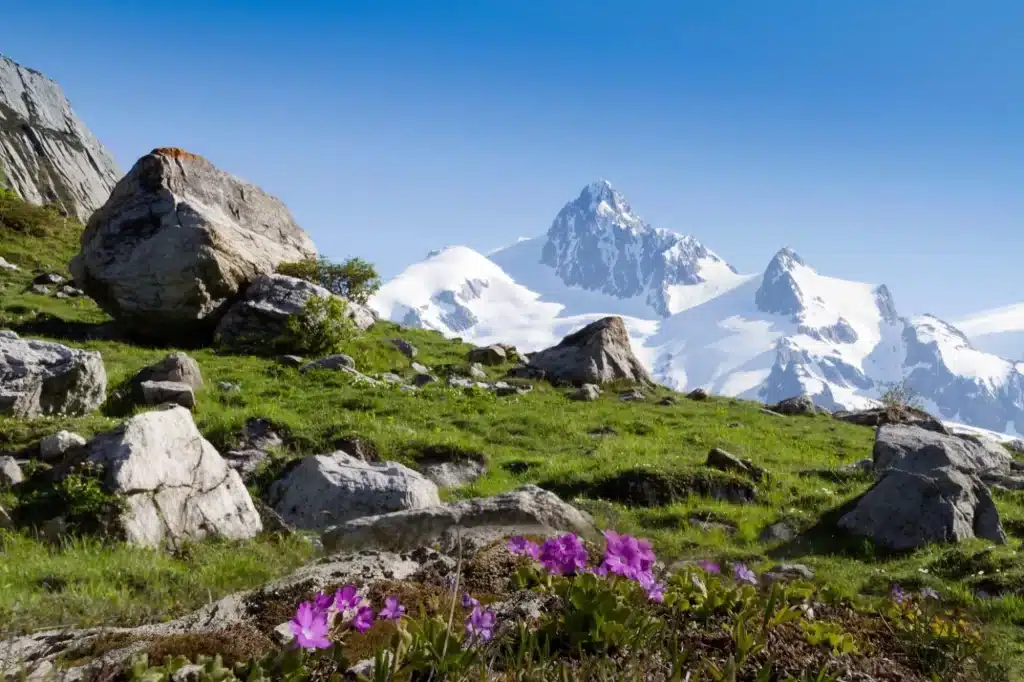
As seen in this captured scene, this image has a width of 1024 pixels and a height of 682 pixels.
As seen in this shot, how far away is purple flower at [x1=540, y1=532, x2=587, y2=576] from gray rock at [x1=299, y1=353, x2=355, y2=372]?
18820 millimetres

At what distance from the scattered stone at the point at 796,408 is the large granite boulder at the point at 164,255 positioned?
23.1 meters

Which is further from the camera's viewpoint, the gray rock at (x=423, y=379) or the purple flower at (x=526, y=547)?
the gray rock at (x=423, y=379)

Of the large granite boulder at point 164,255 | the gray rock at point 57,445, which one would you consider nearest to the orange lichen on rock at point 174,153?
the large granite boulder at point 164,255

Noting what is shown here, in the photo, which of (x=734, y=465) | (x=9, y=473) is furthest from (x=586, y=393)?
(x=9, y=473)

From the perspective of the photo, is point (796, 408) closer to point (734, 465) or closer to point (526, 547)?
point (734, 465)

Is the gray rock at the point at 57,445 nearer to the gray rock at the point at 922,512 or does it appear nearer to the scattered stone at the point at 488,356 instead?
the gray rock at the point at 922,512

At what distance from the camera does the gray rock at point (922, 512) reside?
11.8 meters

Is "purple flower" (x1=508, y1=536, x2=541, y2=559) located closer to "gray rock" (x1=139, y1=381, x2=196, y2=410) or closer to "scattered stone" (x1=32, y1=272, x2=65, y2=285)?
"gray rock" (x1=139, y1=381, x2=196, y2=410)

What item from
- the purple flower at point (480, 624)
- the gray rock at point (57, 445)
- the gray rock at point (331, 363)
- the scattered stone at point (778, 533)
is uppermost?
the gray rock at point (331, 363)

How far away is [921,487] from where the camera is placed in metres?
12.4

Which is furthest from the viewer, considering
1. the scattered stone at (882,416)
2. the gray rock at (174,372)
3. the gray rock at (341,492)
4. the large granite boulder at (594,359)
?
the scattered stone at (882,416)

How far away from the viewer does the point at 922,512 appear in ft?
39.6

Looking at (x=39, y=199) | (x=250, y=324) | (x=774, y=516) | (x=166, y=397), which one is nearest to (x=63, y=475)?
(x=166, y=397)

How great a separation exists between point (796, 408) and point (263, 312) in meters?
22.9
